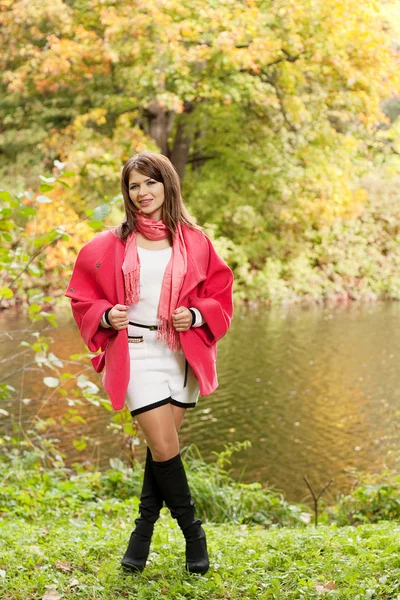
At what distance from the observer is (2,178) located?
20172 millimetres

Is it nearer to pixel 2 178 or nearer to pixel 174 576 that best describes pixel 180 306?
pixel 174 576

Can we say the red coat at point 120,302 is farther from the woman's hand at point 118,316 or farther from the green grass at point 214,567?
the green grass at point 214,567

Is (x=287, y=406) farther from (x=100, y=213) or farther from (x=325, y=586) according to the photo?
(x=325, y=586)

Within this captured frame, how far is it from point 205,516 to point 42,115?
16.4m

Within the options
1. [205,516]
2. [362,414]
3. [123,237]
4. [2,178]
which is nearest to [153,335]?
[123,237]

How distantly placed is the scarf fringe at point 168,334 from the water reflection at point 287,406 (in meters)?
2.52

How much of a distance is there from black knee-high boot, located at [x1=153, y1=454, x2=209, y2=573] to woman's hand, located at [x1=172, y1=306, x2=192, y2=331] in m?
0.54

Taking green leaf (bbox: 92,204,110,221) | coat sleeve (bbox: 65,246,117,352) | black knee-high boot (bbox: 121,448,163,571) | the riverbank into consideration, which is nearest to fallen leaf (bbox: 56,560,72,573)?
the riverbank

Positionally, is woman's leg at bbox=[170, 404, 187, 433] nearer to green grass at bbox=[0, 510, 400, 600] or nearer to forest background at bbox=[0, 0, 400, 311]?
green grass at bbox=[0, 510, 400, 600]

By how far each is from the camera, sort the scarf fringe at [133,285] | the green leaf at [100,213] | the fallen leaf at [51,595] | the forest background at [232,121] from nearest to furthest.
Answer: the fallen leaf at [51,595]
the scarf fringe at [133,285]
the green leaf at [100,213]
the forest background at [232,121]

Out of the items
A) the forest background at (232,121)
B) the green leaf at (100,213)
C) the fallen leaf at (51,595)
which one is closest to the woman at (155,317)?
the fallen leaf at (51,595)

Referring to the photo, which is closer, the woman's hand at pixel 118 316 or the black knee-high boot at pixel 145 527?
the woman's hand at pixel 118 316

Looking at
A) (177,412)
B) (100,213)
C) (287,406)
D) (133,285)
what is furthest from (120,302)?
(287,406)

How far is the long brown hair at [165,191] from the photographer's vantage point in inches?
133
